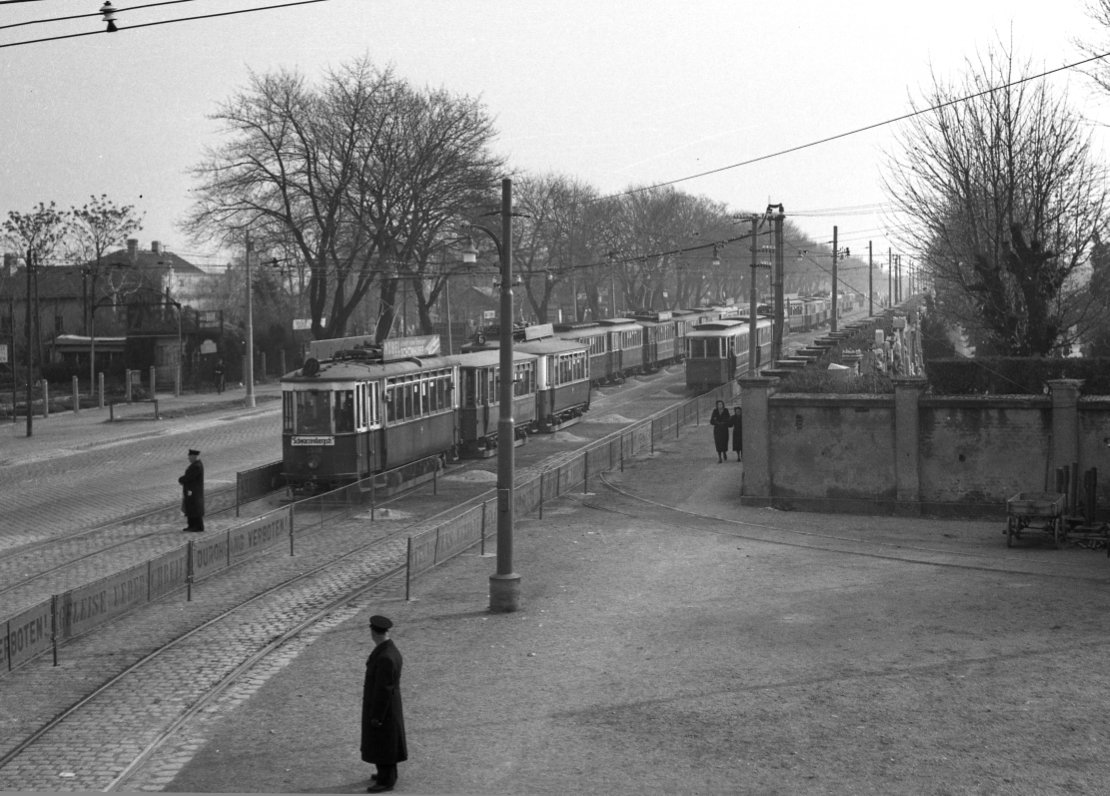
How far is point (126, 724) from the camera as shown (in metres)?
12.1

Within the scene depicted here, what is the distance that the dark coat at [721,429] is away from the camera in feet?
104

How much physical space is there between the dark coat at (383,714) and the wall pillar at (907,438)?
16890 mm

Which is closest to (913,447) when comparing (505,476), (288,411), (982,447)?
(982,447)

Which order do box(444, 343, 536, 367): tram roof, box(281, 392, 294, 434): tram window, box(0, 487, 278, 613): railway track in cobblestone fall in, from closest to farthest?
Answer: 1. box(0, 487, 278, 613): railway track in cobblestone
2. box(281, 392, 294, 434): tram window
3. box(444, 343, 536, 367): tram roof

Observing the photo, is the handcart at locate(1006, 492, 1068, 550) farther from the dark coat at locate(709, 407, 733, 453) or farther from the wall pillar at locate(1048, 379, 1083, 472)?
the dark coat at locate(709, 407, 733, 453)

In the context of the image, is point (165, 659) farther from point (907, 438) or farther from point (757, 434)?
point (907, 438)

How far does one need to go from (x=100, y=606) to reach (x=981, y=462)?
16963 millimetres

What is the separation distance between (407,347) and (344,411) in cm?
471

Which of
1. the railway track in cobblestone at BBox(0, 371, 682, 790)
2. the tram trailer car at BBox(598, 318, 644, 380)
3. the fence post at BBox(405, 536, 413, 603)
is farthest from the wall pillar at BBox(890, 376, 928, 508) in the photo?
the tram trailer car at BBox(598, 318, 644, 380)

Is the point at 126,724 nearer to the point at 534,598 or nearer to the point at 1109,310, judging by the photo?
→ the point at 534,598

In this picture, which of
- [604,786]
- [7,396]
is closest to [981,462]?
[604,786]

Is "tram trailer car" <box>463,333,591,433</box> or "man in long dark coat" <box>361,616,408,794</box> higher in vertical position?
"tram trailer car" <box>463,333,591,433</box>

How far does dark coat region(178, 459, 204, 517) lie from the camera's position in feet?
73.0

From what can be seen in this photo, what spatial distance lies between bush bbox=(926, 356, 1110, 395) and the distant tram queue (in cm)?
1172
